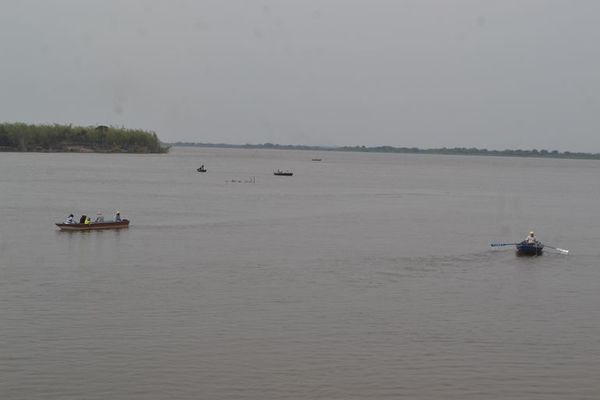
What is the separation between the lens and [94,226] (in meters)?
45.5

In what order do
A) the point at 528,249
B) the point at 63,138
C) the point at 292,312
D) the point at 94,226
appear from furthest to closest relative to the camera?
the point at 63,138 < the point at 94,226 < the point at 528,249 < the point at 292,312

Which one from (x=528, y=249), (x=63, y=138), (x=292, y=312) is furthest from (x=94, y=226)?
(x=63, y=138)

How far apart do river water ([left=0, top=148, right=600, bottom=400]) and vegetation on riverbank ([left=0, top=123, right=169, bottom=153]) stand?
130718 millimetres

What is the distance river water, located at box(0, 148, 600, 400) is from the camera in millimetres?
18719

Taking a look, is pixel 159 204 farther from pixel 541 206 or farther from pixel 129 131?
Answer: pixel 129 131

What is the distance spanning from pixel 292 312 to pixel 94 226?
23.4 metres

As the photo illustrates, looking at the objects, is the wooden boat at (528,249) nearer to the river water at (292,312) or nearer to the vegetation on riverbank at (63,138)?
the river water at (292,312)

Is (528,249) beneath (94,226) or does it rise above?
above

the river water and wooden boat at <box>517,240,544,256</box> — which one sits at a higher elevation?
wooden boat at <box>517,240,544,256</box>

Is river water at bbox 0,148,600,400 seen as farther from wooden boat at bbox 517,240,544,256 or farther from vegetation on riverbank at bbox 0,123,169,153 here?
vegetation on riverbank at bbox 0,123,169,153

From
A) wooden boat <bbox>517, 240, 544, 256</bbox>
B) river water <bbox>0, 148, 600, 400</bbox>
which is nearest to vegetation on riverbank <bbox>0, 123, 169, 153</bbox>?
river water <bbox>0, 148, 600, 400</bbox>

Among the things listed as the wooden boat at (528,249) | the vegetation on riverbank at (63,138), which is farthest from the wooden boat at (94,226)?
the vegetation on riverbank at (63,138)

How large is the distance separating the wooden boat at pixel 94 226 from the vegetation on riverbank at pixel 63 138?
136849mm

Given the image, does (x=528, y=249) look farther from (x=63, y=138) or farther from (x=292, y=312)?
(x=63, y=138)
